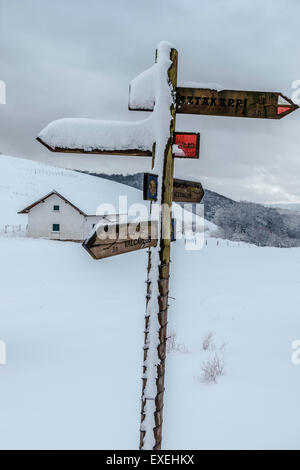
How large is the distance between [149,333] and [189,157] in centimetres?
190

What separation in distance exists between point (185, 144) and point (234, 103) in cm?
67

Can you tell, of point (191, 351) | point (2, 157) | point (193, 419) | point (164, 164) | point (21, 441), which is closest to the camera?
point (164, 164)

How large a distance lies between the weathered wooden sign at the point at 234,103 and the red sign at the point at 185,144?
0.99 ft

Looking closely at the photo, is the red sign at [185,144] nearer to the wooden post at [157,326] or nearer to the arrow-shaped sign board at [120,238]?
the wooden post at [157,326]

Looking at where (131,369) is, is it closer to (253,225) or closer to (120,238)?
(120,238)

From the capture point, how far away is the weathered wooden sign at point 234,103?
12.5 ft

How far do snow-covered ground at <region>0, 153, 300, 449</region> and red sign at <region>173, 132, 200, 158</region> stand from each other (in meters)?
3.35

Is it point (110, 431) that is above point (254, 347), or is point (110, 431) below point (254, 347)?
below

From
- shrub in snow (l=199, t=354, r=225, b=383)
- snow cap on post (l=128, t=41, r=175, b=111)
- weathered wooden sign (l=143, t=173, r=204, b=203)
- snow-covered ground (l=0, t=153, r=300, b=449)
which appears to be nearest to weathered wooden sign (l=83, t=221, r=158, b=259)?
weathered wooden sign (l=143, t=173, r=204, b=203)

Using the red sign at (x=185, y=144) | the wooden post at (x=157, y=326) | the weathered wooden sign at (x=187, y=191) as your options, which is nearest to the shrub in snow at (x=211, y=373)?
the wooden post at (x=157, y=326)

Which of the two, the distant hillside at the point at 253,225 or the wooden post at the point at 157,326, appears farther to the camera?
the distant hillside at the point at 253,225

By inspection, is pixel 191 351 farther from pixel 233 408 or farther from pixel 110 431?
pixel 110 431
